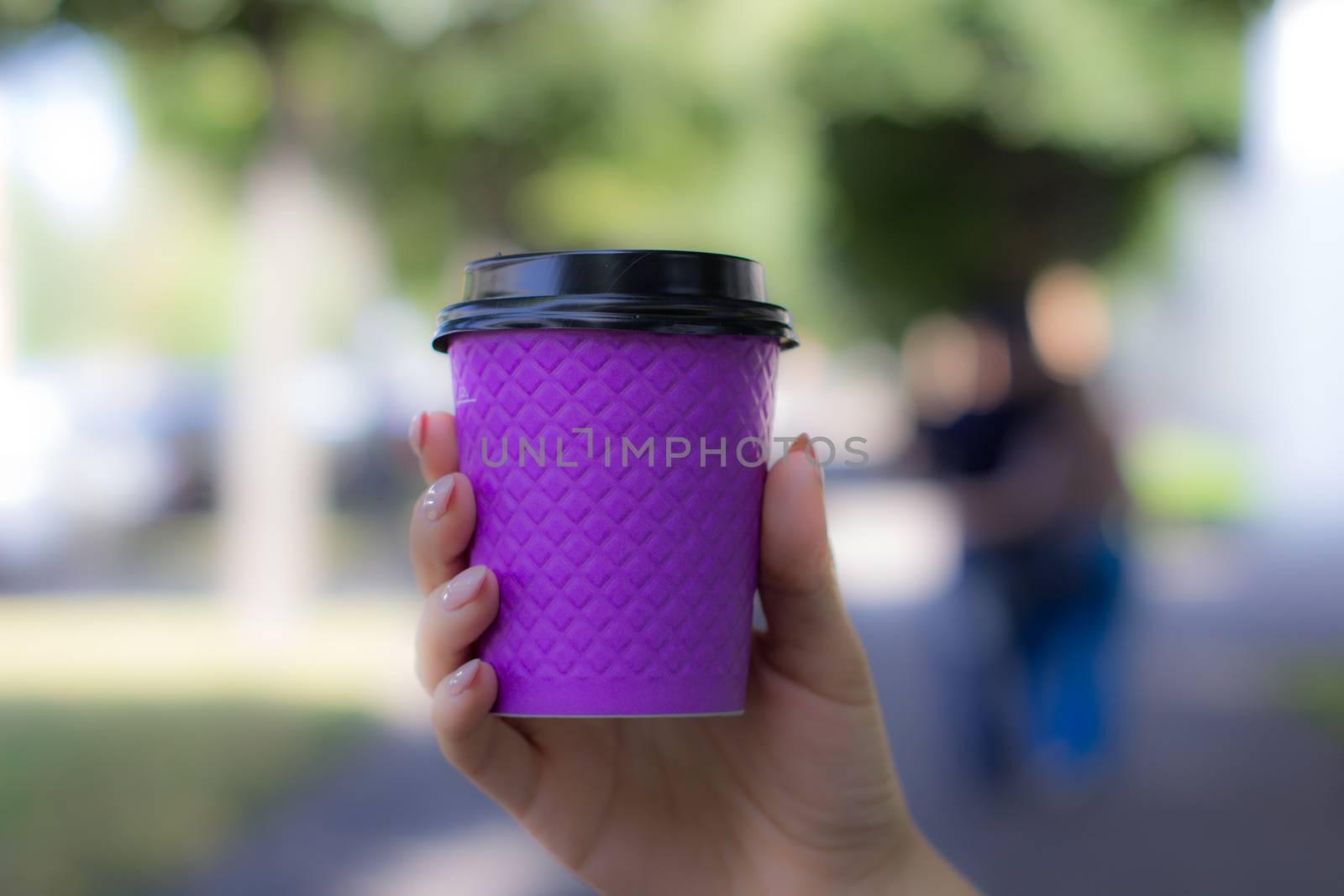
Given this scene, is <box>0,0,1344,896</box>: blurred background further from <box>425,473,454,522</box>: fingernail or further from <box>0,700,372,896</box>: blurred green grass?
<box>425,473,454,522</box>: fingernail

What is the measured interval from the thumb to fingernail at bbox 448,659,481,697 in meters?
0.36

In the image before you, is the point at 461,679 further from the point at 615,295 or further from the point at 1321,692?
the point at 1321,692

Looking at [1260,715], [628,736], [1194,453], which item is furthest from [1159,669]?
[1194,453]

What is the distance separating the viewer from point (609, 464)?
136 centimetres

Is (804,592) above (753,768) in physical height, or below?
above

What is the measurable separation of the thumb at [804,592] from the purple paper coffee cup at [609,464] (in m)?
0.05

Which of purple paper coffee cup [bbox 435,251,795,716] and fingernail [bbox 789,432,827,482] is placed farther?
fingernail [bbox 789,432,827,482]

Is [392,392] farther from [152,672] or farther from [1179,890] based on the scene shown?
[1179,890]

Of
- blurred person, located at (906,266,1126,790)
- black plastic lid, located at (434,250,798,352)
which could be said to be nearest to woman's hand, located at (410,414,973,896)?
black plastic lid, located at (434,250,798,352)

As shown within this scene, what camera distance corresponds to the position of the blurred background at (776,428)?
5098mm

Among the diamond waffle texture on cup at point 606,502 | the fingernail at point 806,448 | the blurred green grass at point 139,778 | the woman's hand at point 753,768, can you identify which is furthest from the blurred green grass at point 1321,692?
the diamond waffle texture on cup at point 606,502

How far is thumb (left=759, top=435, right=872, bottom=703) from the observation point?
143cm

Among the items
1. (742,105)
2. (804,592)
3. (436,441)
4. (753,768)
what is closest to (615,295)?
(436,441)

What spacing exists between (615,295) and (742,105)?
6532 millimetres
